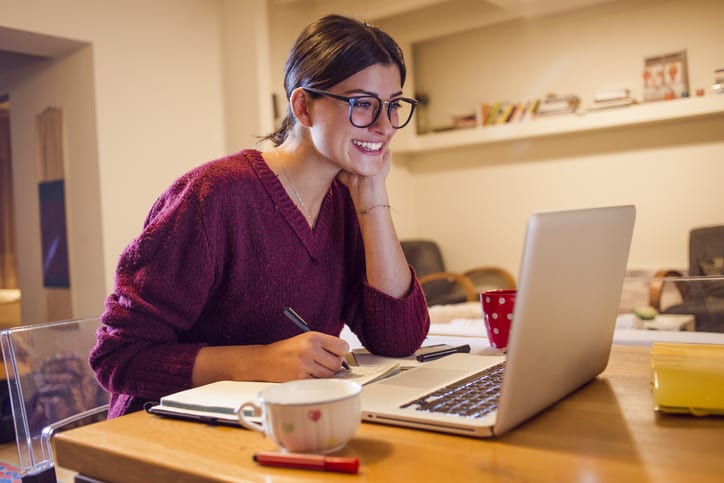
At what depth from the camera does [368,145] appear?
1.36 metres

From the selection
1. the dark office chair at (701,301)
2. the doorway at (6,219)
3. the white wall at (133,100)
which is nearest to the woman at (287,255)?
the dark office chair at (701,301)

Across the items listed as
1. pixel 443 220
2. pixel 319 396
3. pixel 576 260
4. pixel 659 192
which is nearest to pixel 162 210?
pixel 319 396

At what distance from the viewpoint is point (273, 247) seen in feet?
4.32

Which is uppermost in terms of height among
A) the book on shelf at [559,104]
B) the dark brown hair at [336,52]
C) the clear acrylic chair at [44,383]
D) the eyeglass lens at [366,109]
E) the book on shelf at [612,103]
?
the book on shelf at [559,104]

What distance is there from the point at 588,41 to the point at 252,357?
Answer: 4.93 metres

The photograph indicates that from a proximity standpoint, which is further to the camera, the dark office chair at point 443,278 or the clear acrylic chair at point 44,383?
the dark office chair at point 443,278

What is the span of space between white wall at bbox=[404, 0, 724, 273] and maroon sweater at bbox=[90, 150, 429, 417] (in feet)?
13.8

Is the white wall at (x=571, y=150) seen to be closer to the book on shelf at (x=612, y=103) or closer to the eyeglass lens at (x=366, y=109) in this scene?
the book on shelf at (x=612, y=103)

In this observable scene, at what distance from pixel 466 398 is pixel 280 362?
0.30 m

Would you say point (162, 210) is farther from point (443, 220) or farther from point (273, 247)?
point (443, 220)

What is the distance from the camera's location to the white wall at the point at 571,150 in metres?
4.94

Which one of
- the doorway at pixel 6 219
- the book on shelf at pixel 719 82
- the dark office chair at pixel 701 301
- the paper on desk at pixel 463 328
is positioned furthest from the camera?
the doorway at pixel 6 219

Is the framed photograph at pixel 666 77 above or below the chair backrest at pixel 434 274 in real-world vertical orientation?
above

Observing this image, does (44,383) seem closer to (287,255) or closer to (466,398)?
(287,255)
